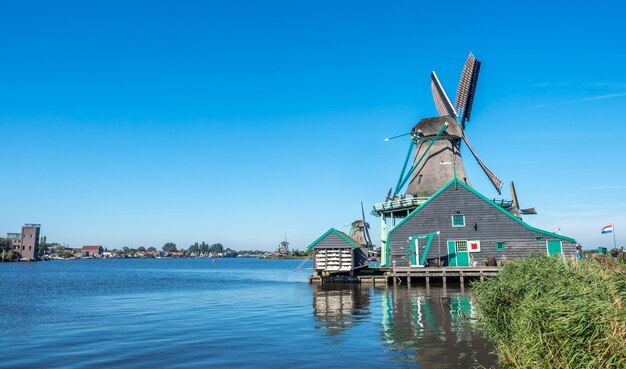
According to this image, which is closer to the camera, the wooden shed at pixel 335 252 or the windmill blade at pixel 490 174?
the wooden shed at pixel 335 252

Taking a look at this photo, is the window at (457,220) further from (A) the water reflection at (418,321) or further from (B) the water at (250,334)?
(B) the water at (250,334)

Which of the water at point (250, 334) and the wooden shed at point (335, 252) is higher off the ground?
the wooden shed at point (335, 252)

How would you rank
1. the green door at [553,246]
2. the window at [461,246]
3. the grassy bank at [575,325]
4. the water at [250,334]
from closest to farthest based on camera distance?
the grassy bank at [575,325] → the water at [250,334] → the green door at [553,246] → the window at [461,246]

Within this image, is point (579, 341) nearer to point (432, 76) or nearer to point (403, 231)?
point (403, 231)

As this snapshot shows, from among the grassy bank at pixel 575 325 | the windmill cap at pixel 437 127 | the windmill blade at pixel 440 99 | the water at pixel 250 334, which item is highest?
the windmill blade at pixel 440 99

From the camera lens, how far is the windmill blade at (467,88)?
5481cm

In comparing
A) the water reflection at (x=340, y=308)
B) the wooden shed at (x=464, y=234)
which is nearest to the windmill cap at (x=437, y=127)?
the wooden shed at (x=464, y=234)

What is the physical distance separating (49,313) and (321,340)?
18.1m

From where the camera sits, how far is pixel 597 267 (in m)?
11.3

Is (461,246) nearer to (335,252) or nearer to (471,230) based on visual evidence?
(471,230)

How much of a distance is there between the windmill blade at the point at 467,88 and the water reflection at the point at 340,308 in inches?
1124

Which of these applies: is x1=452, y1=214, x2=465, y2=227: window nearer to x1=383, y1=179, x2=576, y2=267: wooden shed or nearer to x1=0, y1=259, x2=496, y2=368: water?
x1=383, y1=179, x2=576, y2=267: wooden shed

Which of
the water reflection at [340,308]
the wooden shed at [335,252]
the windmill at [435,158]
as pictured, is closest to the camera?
the water reflection at [340,308]

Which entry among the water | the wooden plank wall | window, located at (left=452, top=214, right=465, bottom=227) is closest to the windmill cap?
the wooden plank wall
